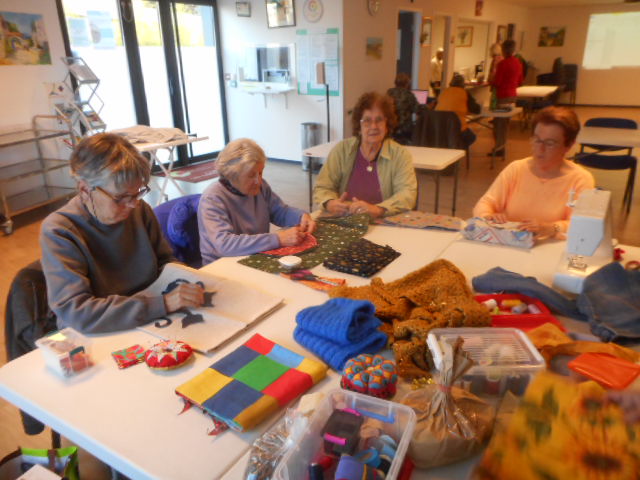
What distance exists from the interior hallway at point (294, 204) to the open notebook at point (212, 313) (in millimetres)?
329

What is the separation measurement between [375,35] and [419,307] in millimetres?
6091

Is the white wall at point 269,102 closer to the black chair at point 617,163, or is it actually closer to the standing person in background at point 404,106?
the standing person in background at point 404,106

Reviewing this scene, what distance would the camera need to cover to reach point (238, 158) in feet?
6.49

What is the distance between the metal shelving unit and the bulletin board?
303 centimetres

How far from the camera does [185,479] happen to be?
852 millimetres

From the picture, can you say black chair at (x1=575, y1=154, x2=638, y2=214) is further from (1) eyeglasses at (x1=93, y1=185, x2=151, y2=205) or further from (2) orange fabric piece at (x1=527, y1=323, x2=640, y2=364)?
(1) eyeglasses at (x1=93, y1=185, x2=151, y2=205)

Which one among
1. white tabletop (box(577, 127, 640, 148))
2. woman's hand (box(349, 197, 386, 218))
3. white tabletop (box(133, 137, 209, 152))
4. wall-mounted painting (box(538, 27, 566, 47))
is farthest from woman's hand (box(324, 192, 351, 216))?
wall-mounted painting (box(538, 27, 566, 47))

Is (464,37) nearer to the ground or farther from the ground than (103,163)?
farther from the ground

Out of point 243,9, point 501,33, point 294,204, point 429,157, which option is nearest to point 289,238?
point 429,157

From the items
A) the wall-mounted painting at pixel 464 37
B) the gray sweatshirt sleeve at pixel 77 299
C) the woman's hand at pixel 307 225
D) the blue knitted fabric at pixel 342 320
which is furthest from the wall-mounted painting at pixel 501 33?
the gray sweatshirt sleeve at pixel 77 299

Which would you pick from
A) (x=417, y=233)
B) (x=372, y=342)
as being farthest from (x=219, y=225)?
(x=372, y=342)

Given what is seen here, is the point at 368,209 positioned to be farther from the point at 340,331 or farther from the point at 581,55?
the point at 581,55

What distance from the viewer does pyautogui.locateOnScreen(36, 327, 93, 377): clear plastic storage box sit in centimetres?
113

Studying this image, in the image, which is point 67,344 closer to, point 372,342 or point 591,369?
point 372,342
